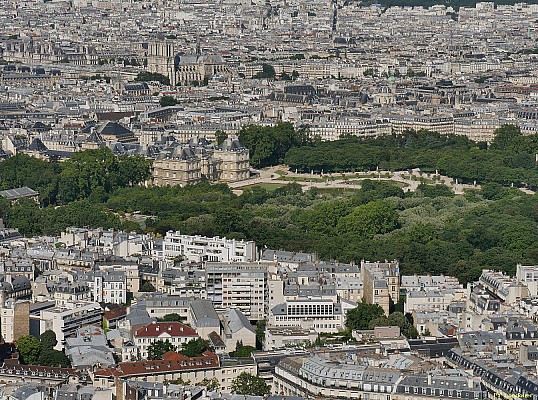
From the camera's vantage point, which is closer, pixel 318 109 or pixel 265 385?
pixel 265 385

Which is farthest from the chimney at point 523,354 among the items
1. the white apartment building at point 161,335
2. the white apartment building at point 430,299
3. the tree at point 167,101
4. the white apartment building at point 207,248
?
the tree at point 167,101

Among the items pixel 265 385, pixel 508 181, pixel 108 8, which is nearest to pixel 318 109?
pixel 508 181

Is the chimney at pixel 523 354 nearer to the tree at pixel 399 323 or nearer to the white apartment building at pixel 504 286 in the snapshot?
the tree at pixel 399 323

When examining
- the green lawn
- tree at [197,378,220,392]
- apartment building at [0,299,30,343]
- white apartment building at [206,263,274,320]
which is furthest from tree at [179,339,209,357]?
the green lawn

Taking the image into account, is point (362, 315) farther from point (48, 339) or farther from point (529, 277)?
point (48, 339)

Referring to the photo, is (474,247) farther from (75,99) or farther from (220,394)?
(75,99)

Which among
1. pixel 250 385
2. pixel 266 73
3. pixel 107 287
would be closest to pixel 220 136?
pixel 107 287
